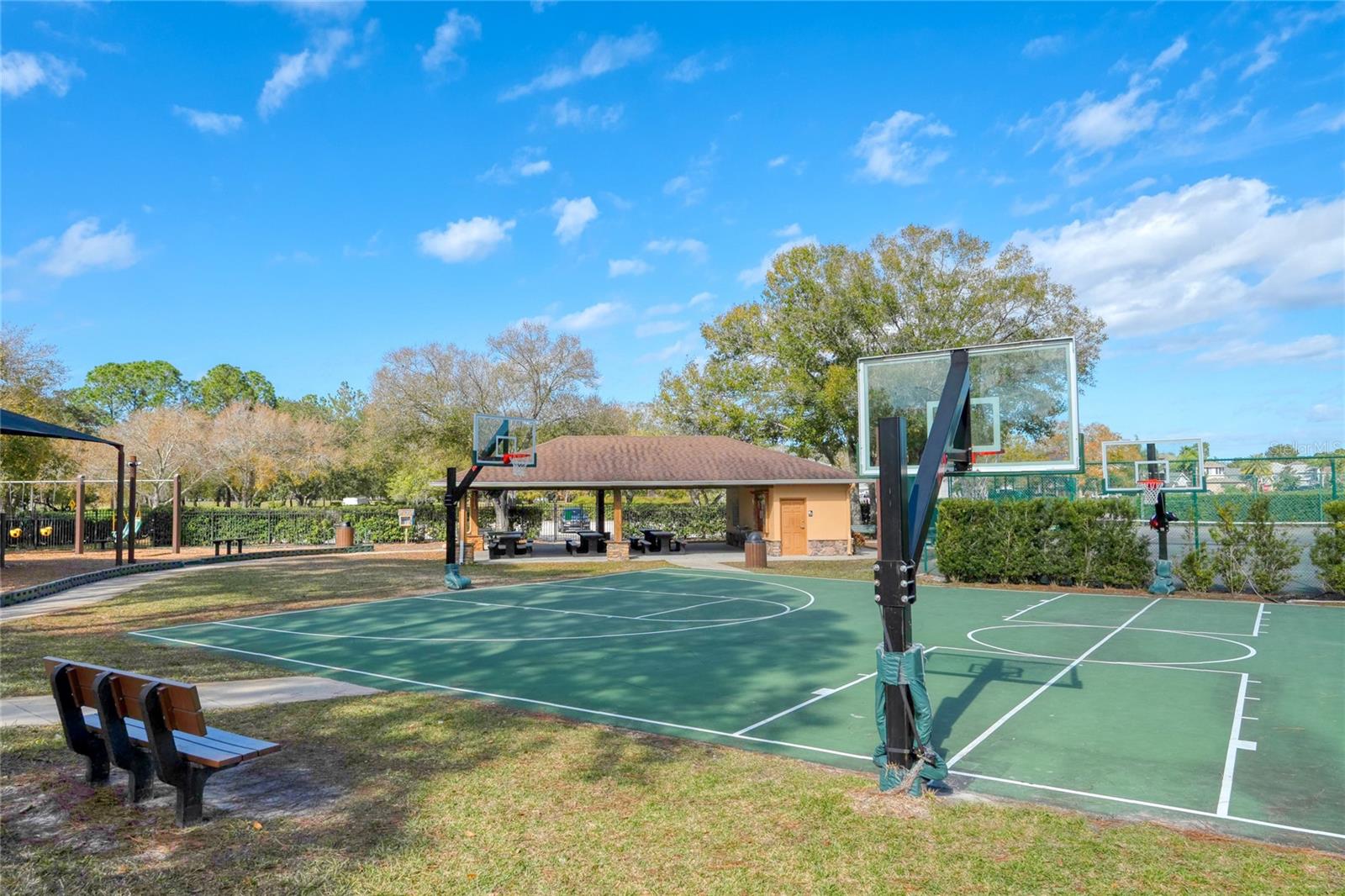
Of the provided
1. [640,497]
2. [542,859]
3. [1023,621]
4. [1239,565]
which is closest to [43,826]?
[542,859]

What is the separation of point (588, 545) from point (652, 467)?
4.04 m

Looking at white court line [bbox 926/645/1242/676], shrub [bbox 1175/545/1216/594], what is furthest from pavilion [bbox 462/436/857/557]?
white court line [bbox 926/645/1242/676]

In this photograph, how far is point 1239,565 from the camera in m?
18.1

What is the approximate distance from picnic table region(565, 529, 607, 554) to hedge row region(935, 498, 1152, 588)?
14317 millimetres

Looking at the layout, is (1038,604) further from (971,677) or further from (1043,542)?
(971,677)

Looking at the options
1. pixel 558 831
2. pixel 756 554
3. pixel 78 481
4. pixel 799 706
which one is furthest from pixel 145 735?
pixel 78 481

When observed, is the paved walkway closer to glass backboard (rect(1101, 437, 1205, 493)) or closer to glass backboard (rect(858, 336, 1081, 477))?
glass backboard (rect(858, 336, 1081, 477))

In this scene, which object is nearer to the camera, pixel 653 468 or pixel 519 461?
pixel 519 461

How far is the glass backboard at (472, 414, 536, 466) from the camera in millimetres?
22984

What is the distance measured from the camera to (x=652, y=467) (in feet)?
101

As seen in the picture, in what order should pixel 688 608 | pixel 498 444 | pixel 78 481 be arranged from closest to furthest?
pixel 688 608, pixel 498 444, pixel 78 481

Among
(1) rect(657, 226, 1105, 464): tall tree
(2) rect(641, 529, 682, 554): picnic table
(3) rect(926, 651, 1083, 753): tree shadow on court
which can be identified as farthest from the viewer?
(1) rect(657, 226, 1105, 464): tall tree

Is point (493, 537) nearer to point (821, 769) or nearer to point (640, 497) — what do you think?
point (821, 769)

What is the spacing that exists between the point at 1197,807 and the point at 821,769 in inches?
101
